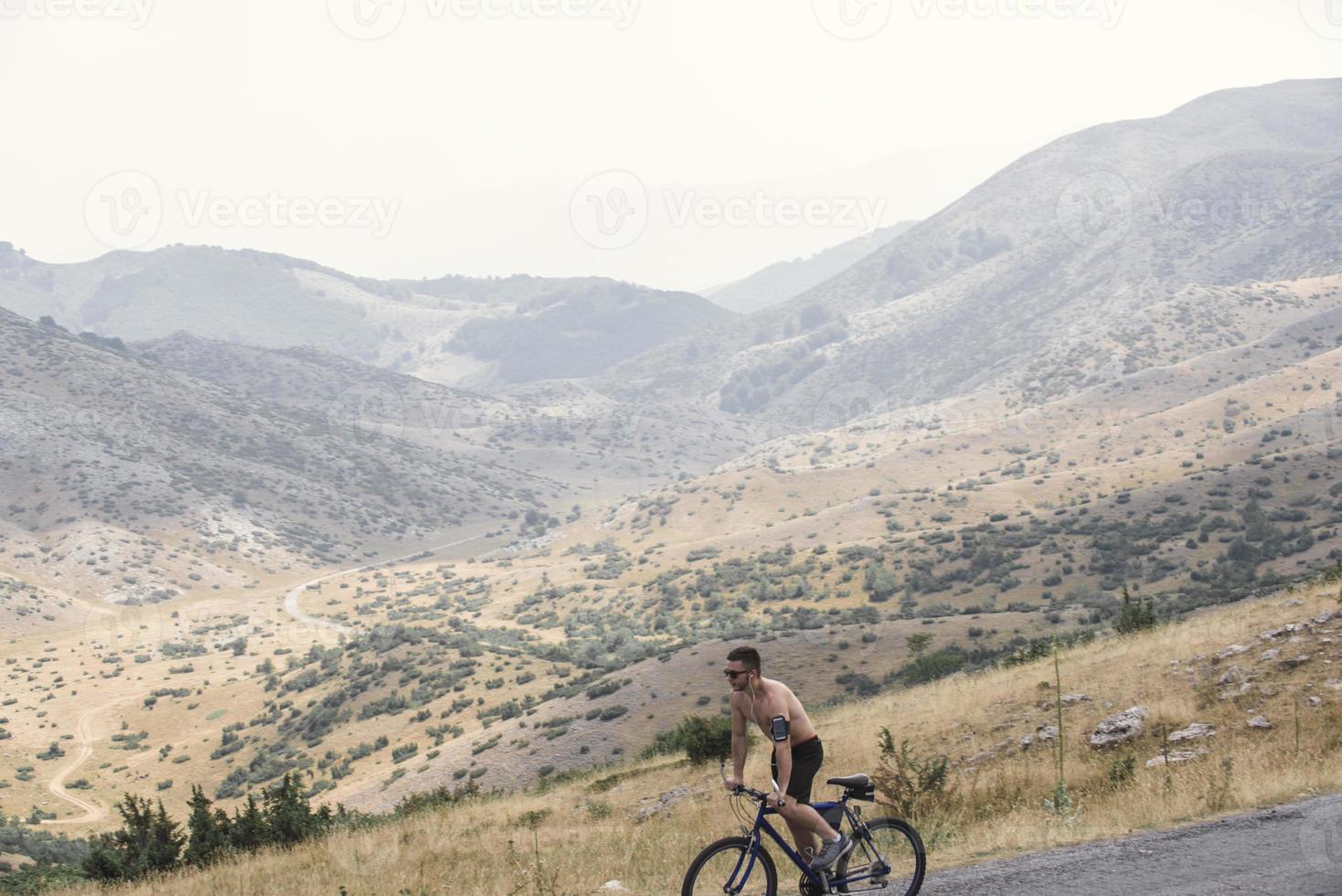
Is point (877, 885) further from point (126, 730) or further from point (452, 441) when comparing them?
point (452, 441)

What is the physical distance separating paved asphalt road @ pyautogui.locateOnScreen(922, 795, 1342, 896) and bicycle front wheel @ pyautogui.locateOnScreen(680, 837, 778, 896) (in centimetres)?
157

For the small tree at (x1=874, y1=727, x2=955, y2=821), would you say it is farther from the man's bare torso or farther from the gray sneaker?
the man's bare torso

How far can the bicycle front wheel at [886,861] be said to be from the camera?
289 inches

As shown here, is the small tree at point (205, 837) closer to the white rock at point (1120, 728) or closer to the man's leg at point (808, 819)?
the man's leg at point (808, 819)

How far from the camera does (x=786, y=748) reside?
698 cm

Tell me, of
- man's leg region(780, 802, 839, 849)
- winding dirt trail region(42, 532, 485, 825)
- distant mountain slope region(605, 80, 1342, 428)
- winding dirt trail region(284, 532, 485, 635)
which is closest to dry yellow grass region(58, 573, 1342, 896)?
man's leg region(780, 802, 839, 849)

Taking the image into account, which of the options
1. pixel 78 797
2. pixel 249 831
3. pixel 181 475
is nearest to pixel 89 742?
pixel 78 797

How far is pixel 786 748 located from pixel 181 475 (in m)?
110

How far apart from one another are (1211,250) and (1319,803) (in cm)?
15596

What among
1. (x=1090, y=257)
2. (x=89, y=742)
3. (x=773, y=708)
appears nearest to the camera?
(x=773, y=708)

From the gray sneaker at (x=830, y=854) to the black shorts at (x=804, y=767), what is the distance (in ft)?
1.22

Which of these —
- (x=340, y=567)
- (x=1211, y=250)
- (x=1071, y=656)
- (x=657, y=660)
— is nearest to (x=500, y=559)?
(x=340, y=567)

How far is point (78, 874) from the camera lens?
46.2ft

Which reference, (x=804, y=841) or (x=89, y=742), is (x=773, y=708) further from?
(x=89, y=742)
